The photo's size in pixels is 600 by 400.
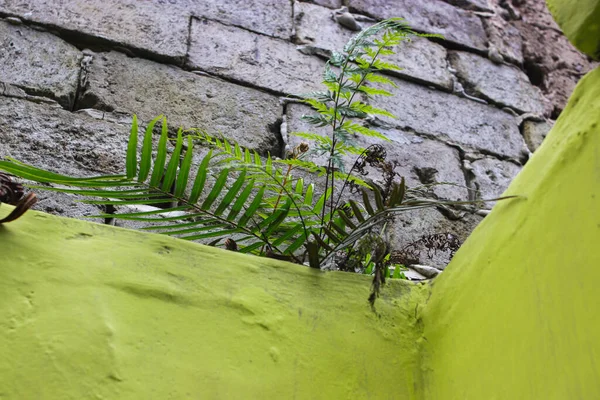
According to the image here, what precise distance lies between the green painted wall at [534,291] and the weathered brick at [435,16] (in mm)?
2433

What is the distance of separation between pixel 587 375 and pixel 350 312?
0.54 metres

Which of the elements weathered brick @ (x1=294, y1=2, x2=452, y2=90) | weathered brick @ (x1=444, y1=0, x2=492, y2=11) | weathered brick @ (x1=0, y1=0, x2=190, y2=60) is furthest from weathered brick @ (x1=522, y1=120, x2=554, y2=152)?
weathered brick @ (x1=0, y1=0, x2=190, y2=60)

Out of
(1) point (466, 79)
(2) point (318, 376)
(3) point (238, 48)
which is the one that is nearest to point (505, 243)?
(2) point (318, 376)

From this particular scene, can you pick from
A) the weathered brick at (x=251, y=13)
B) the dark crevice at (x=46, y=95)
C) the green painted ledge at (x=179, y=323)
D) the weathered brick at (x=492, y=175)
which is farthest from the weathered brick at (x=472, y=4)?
the green painted ledge at (x=179, y=323)

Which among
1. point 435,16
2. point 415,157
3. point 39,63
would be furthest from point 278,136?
point 435,16

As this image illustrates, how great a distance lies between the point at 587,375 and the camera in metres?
1.15

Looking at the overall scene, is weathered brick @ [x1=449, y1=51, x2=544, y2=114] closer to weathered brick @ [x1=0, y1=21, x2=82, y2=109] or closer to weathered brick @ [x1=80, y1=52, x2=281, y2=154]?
weathered brick @ [x1=80, y1=52, x2=281, y2=154]

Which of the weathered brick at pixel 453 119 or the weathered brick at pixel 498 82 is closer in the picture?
the weathered brick at pixel 453 119

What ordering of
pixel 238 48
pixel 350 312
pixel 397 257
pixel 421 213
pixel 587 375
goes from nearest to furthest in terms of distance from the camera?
pixel 587 375 < pixel 350 312 < pixel 397 257 < pixel 421 213 < pixel 238 48

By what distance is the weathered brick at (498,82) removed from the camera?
3609 millimetres

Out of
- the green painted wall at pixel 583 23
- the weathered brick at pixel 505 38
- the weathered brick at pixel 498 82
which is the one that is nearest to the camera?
the green painted wall at pixel 583 23

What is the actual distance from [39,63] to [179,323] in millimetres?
1703

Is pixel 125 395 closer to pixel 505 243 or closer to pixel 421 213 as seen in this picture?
pixel 505 243

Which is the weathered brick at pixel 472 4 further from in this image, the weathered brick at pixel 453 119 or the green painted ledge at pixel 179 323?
the green painted ledge at pixel 179 323
